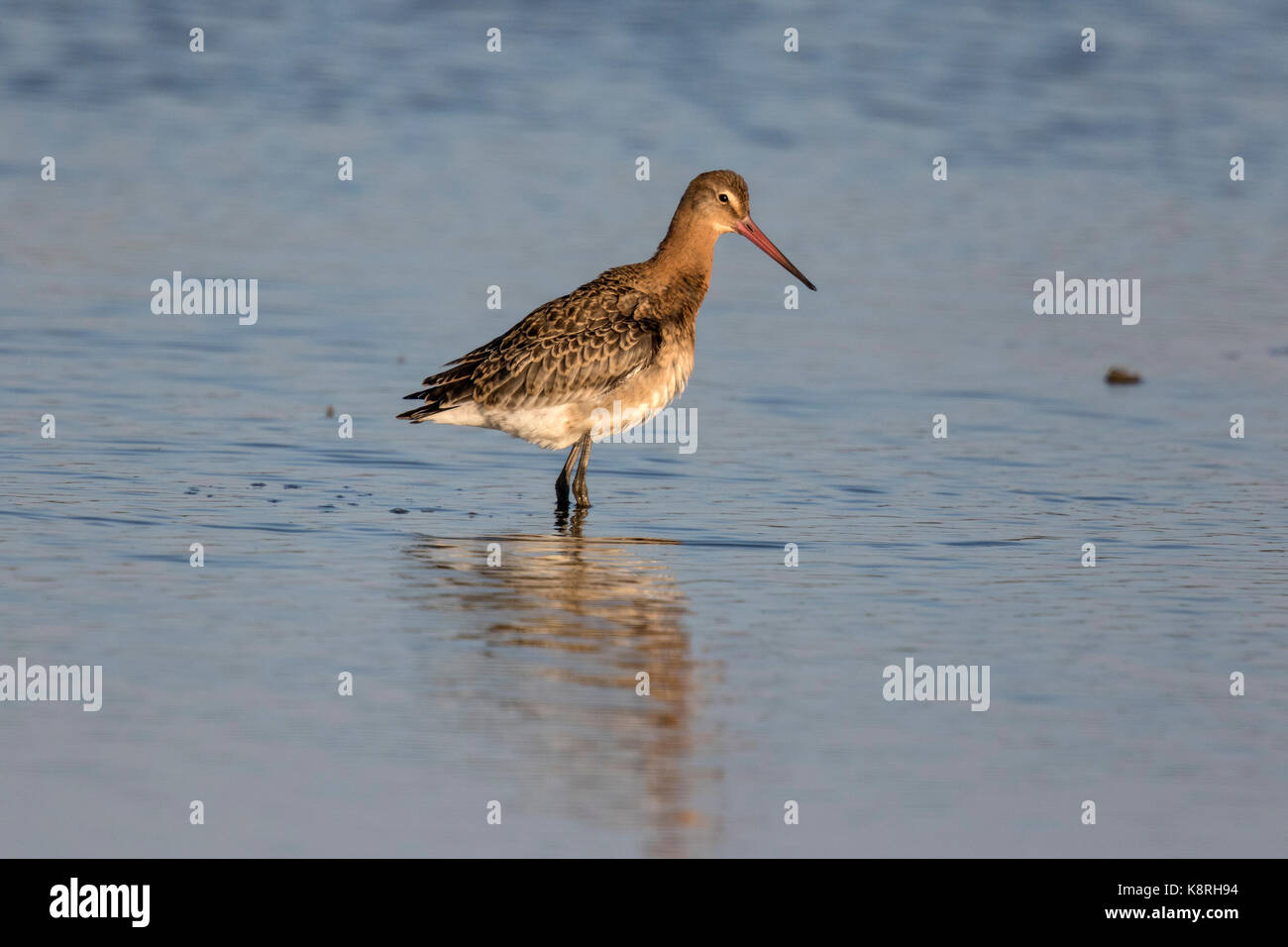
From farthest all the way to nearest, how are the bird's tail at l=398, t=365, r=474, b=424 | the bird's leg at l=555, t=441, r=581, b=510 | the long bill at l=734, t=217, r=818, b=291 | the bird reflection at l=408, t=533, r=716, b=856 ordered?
the long bill at l=734, t=217, r=818, b=291
the bird's tail at l=398, t=365, r=474, b=424
the bird's leg at l=555, t=441, r=581, b=510
the bird reflection at l=408, t=533, r=716, b=856

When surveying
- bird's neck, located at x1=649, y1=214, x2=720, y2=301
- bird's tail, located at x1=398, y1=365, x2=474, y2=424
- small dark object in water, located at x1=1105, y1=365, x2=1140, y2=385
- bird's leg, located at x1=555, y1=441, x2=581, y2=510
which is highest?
bird's neck, located at x1=649, y1=214, x2=720, y2=301

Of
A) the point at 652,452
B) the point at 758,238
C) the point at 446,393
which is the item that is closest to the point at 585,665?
the point at 446,393

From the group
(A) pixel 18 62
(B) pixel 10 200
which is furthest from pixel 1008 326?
(A) pixel 18 62

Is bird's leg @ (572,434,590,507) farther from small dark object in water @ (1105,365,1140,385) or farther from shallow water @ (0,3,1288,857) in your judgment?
small dark object in water @ (1105,365,1140,385)

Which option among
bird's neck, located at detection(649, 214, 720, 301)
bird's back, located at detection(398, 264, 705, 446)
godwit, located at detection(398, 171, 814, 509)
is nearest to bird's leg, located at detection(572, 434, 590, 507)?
godwit, located at detection(398, 171, 814, 509)

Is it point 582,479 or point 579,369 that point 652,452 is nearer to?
point 582,479

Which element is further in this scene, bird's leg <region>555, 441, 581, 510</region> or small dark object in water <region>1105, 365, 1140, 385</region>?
small dark object in water <region>1105, 365, 1140, 385</region>

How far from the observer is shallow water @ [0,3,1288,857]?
20.0 feet

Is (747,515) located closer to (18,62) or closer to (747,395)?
(747,395)

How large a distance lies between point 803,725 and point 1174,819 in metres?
1.31

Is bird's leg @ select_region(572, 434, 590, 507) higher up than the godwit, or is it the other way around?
the godwit

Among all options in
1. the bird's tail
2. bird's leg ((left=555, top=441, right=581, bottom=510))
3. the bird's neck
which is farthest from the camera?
the bird's neck

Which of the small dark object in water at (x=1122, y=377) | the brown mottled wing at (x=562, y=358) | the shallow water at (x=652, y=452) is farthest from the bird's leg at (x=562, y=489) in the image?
the small dark object in water at (x=1122, y=377)

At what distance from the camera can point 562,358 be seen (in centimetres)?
1030
